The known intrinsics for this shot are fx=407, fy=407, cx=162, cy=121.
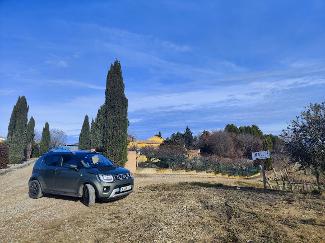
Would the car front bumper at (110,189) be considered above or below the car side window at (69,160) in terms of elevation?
below

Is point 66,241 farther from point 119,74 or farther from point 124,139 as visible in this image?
point 119,74

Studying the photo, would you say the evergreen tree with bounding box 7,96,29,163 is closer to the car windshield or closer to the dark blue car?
the dark blue car

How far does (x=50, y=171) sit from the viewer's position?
14406mm

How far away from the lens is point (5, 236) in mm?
10008

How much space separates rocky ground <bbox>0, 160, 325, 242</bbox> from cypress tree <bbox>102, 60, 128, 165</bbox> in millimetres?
10129

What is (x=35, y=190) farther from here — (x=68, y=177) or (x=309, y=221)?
(x=309, y=221)

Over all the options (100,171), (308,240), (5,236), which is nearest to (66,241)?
(5,236)

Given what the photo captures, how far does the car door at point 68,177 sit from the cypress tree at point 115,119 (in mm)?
10148

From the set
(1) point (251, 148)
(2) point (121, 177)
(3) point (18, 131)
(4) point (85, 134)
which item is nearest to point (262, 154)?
(2) point (121, 177)

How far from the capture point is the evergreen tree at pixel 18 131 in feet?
128

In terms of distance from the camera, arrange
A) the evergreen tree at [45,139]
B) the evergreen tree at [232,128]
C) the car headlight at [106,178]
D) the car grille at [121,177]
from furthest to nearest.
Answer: the evergreen tree at [232,128], the evergreen tree at [45,139], the car grille at [121,177], the car headlight at [106,178]

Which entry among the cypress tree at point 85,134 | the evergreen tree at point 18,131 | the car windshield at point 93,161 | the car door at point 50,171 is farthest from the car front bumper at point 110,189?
the cypress tree at point 85,134

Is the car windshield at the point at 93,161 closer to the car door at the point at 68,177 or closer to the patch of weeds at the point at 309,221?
the car door at the point at 68,177

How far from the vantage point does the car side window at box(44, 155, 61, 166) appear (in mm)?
14648
